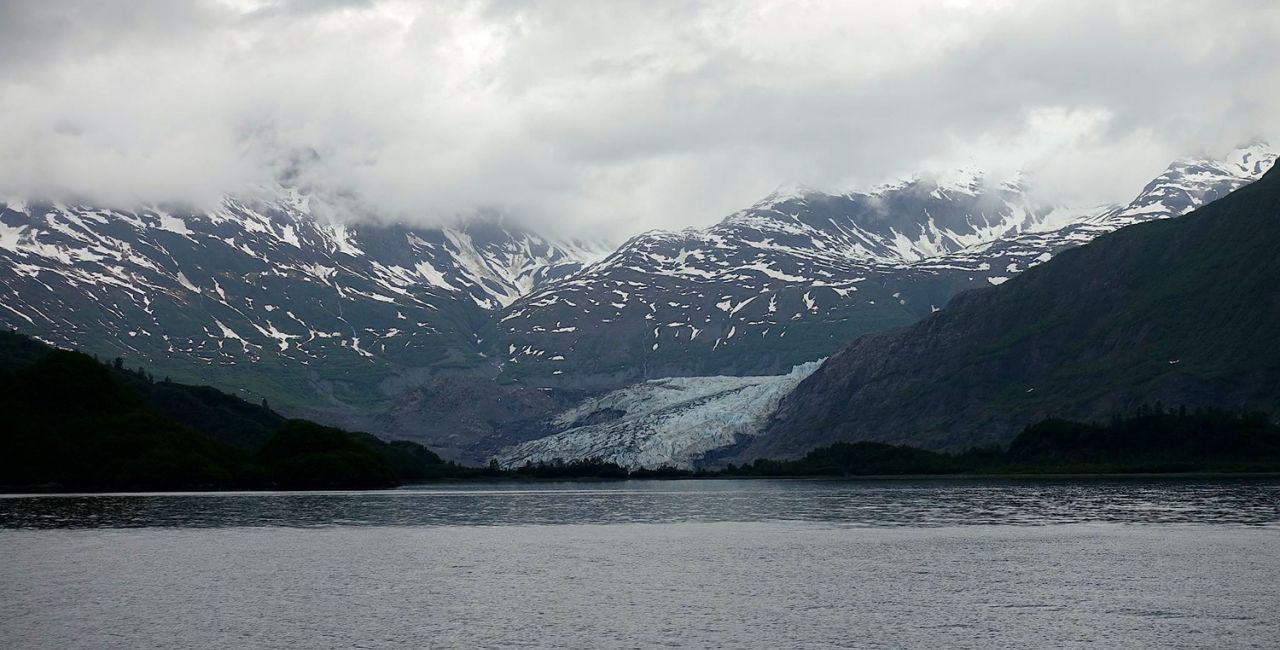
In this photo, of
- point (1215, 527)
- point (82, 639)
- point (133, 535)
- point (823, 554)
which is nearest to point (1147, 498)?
point (1215, 527)

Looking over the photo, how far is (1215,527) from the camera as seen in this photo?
135375 millimetres

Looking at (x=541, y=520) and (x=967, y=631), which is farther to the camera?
(x=541, y=520)

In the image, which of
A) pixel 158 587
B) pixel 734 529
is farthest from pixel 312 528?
pixel 158 587

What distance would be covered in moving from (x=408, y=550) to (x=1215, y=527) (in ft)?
248

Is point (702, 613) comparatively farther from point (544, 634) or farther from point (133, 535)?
point (133, 535)

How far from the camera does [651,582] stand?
94812mm

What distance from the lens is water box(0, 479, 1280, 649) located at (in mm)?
71875

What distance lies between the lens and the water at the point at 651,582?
236ft

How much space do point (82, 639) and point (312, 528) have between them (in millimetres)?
81607

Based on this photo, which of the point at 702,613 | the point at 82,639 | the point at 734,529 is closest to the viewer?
the point at 82,639

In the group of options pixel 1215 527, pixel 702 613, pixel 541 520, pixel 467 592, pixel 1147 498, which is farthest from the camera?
pixel 1147 498

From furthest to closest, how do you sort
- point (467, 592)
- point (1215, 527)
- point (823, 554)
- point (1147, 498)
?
point (1147, 498), point (1215, 527), point (823, 554), point (467, 592)

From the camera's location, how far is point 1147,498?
19838cm

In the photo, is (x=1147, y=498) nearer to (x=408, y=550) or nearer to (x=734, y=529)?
(x=734, y=529)
